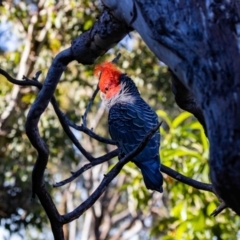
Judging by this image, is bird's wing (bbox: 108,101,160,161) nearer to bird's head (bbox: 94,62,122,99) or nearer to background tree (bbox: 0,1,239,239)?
bird's head (bbox: 94,62,122,99)

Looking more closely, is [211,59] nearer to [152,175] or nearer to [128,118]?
[152,175]

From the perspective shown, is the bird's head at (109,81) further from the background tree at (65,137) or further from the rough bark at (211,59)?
the rough bark at (211,59)

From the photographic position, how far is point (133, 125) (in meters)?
3.10

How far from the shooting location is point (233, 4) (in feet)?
4.75

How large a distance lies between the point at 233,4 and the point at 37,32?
186 inches

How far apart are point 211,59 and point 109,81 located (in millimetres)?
1912

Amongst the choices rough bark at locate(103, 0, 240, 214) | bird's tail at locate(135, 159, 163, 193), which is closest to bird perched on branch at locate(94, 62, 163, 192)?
bird's tail at locate(135, 159, 163, 193)

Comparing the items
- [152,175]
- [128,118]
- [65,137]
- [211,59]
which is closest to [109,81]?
[128,118]

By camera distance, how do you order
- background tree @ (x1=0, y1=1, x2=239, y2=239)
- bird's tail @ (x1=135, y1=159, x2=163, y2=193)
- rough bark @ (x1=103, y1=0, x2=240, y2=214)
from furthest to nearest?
background tree @ (x1=0, y1=1, x2=239, y2=239), bird's tail @ (x1=135, y1=159, x2=163, y2=193), rough bark @ (x1=103, y1=0, x2=240, y2=214)

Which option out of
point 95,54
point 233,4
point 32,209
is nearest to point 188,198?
point 32,209

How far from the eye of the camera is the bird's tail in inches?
104

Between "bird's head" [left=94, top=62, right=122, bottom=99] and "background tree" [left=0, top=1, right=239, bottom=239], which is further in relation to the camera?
"background tree" [left=0, top=1, right=239, bottom=239]

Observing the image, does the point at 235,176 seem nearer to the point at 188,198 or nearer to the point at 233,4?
the point at 233,4

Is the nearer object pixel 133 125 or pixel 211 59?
pixel 211 59
